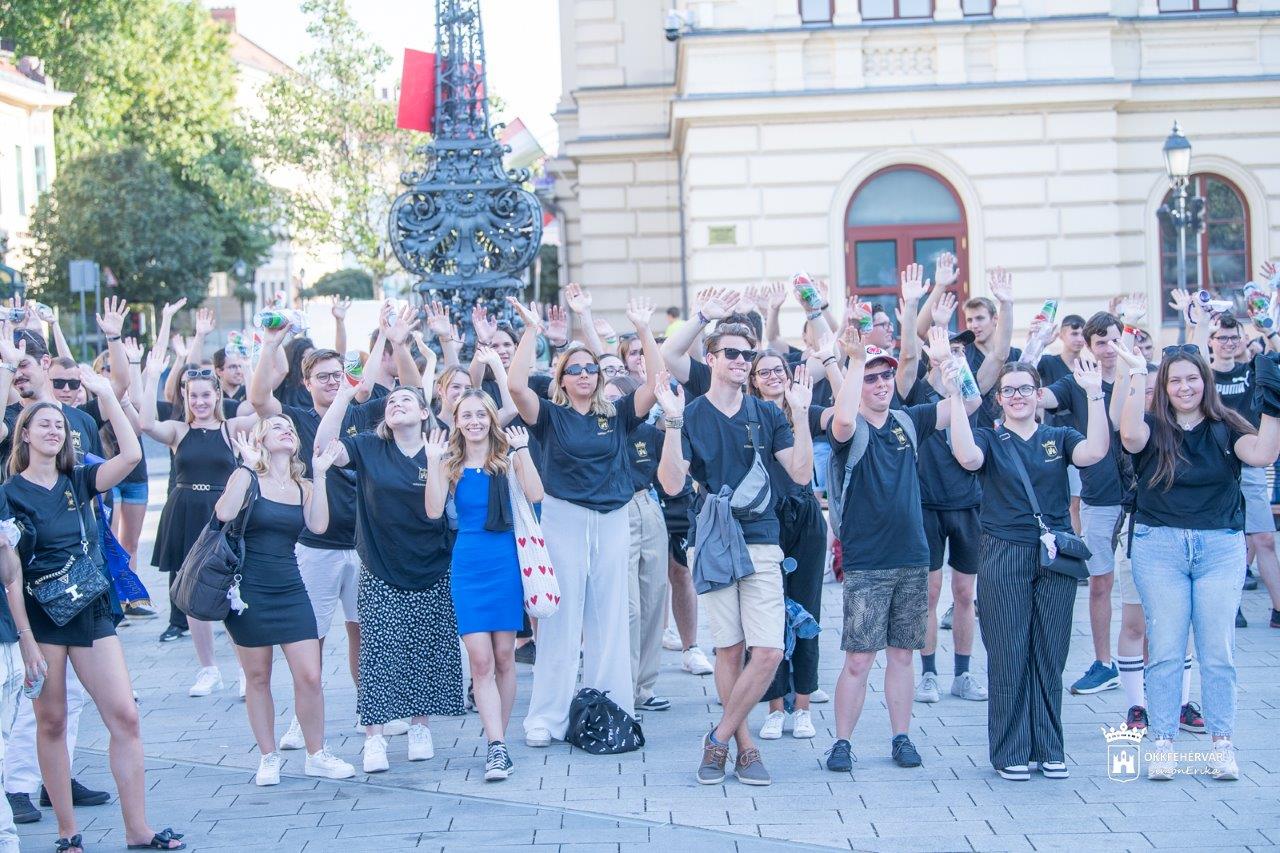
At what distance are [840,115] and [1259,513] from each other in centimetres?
1116

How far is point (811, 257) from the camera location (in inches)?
811

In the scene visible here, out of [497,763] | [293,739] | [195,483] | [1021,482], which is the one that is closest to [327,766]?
[293,739]

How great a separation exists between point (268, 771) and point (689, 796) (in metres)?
2.02

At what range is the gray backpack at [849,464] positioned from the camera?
7352 millimetres

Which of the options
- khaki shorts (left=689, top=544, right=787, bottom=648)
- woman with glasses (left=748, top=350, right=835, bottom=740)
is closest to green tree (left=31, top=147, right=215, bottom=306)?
woman with glasses (left=748, top=350, right=835, bottom=740)

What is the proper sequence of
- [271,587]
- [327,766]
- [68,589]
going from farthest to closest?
[327,766] < [271,587] < [68,589]

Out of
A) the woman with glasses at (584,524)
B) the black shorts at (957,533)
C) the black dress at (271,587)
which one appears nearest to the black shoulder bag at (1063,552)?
the black shorts at (957,533)

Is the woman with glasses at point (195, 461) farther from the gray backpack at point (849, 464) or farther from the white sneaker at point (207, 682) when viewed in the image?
the gray backpack at point (849, 464)

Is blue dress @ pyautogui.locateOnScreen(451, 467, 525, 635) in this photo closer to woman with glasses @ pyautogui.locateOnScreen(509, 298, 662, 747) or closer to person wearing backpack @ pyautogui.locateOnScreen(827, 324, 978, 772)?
woman with glasses @ pyautogui.locateOnScreen(509, 298, 662, 747)

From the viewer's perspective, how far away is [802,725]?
805 centimetres

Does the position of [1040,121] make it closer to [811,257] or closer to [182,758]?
[811,257]

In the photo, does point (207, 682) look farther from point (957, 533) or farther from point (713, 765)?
point (957, 533)

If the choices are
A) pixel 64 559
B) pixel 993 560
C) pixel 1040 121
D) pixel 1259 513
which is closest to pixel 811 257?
pixel 1040 121

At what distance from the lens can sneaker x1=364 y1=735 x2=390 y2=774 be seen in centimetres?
757
